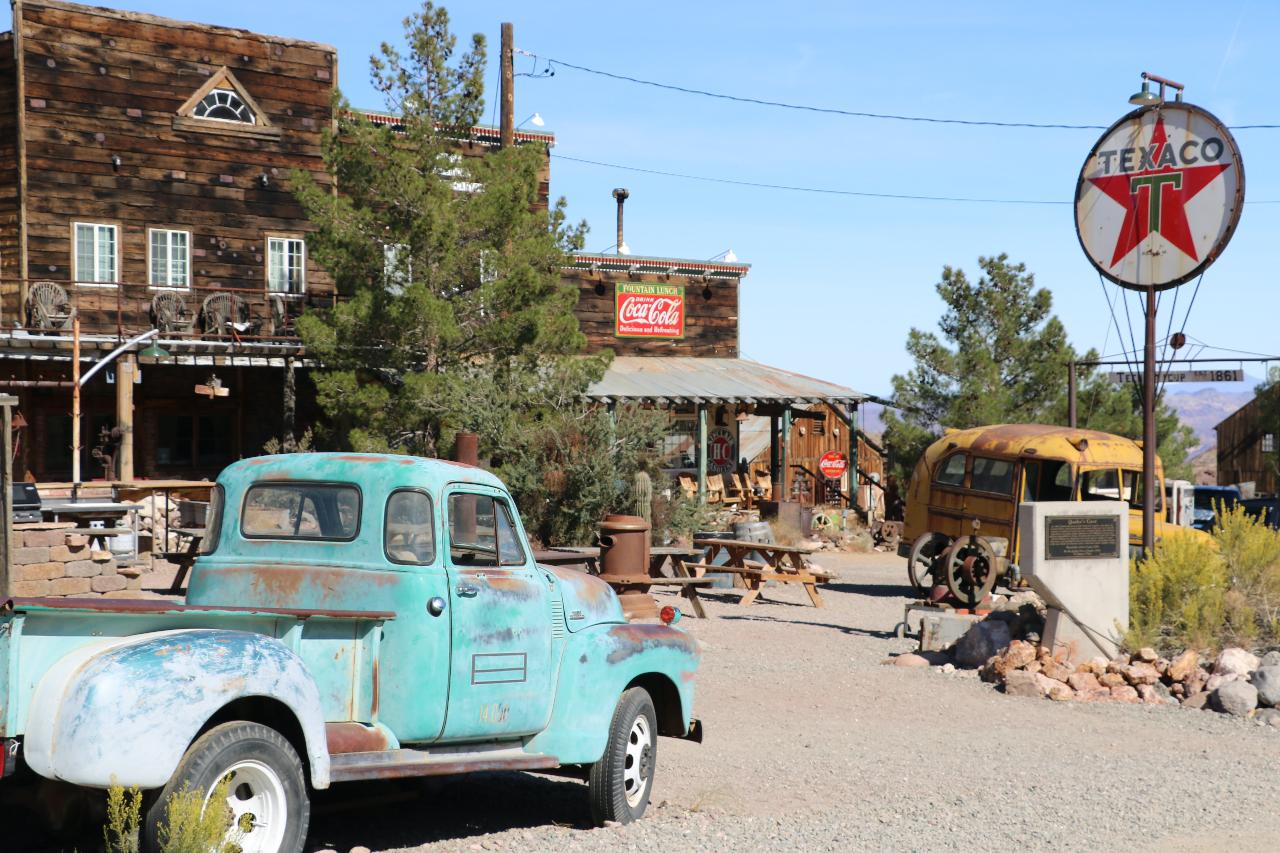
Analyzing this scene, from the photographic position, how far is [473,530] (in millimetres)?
6637

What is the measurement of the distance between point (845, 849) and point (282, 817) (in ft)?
9.79

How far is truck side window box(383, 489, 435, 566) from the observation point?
6242mm

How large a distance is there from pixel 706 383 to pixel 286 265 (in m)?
9.65

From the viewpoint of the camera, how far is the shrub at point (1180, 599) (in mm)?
12898

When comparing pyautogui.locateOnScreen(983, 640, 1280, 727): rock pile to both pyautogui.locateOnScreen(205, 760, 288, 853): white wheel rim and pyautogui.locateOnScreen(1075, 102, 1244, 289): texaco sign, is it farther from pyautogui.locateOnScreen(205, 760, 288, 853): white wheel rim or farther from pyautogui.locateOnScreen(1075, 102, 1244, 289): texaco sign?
pyautogui.locateOnScreen(205, 760, 288, 853): white wheel rim

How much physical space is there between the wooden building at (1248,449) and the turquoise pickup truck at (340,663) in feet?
128

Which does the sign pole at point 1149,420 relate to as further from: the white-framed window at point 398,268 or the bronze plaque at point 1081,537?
the white-framed window at point 398,268

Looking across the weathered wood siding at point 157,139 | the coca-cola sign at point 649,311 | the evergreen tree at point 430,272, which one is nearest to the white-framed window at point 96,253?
the weathered wood siding at point 157,139

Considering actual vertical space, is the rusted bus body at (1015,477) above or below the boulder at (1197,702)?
above

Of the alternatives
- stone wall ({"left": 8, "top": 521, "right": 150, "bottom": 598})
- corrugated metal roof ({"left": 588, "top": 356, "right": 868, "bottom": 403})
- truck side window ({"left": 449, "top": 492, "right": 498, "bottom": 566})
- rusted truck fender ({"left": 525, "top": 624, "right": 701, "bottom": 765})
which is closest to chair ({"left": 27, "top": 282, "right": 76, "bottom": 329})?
stone wall ({"left": 8, "top": 521, "right": 150, "bottom": 598})

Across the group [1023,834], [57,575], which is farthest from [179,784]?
[57,575]

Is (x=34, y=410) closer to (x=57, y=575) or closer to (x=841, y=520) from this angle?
(x=57, y=575)

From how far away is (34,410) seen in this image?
26.0m

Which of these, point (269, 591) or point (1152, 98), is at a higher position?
point (1152, 98)
